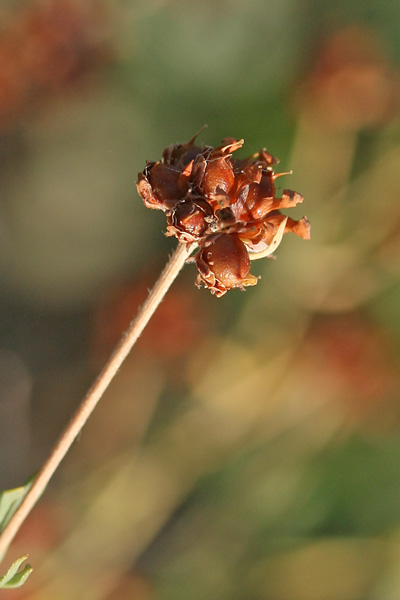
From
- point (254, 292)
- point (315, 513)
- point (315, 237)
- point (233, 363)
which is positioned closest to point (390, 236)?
point (315, 237)

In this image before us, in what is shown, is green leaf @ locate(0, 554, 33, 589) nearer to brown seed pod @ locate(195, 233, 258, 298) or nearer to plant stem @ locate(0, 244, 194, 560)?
plant stem @ locate(0, 244, 194, 560)

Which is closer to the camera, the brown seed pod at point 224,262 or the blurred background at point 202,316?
the brown seed pod at point 224,262

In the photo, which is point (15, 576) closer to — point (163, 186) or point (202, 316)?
point (163, 186)

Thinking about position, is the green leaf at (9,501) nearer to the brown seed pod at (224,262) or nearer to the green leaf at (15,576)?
the green leaf at (15,576)

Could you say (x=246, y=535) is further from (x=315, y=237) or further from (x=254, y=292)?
(x=315, y=237)

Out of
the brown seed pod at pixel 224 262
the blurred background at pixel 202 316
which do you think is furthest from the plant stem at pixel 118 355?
the blurred background at pixel 202 316

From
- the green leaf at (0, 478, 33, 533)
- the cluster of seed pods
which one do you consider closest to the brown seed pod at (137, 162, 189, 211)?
the cluster of seed pods
